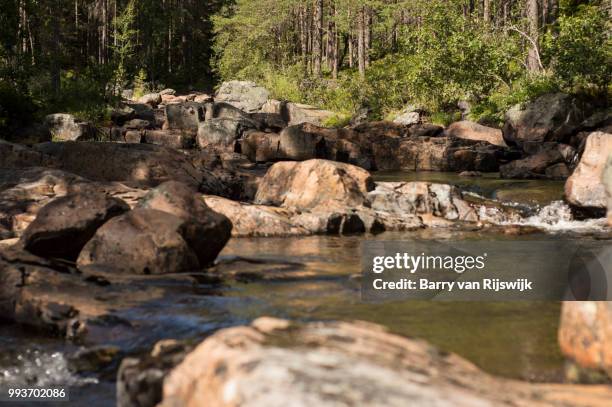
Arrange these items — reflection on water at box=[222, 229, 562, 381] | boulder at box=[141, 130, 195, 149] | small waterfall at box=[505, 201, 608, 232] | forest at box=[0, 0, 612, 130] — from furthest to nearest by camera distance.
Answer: boulder at box=[141, 130, 195, 149], forest at box=[0, 0, 612, 130], small waterfall at box=[505, 201, 608, 232], reflection on water at box=[222, 229, 562, 381]

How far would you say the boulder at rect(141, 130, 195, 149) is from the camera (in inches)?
1109

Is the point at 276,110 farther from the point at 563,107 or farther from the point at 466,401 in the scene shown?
the point at 466,401

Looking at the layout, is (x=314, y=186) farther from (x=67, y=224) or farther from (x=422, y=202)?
(x=67, y=224)

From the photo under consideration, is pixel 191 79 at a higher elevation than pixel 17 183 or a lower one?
higher

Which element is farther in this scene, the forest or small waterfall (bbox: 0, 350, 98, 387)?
the forest

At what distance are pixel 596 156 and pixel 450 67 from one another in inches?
666

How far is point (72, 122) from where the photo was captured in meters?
25.1

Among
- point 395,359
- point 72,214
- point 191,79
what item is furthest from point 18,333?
point 191,79

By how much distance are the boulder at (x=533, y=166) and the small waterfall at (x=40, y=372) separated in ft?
55.6

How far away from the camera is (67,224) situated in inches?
300

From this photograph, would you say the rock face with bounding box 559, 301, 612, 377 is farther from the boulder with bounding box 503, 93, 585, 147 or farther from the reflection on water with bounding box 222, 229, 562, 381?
the boulder with bounding box 503, 93, 585, 147

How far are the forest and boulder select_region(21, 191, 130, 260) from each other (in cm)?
1538

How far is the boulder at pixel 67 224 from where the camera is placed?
7.54 m

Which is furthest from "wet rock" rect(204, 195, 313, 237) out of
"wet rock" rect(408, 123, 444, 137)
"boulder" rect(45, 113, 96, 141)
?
"wet rock" rect(408, 123, 444, 137)
